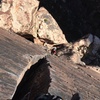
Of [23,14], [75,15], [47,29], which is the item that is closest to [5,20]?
[23,14]

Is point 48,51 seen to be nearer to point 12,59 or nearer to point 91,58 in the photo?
point 12,59

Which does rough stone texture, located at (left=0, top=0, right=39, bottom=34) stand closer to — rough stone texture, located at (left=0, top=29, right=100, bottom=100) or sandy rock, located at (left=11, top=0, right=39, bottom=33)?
sandy rock, located at (left=11, top=0, right=39, bottom=33)

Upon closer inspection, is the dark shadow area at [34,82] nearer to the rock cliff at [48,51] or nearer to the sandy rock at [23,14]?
the rock cliff at [48,51]

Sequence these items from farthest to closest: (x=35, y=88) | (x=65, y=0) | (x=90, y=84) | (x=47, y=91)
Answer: (x=65, y=0) → (x=90, y=84) → (x=35, y=88) → (x=47, y=91)

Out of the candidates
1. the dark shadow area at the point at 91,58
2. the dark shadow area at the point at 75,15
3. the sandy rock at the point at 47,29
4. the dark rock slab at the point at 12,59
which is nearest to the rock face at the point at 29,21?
the sandy rock at the point at 47,29

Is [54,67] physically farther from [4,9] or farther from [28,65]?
[4,9]

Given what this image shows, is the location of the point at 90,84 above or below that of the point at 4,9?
below

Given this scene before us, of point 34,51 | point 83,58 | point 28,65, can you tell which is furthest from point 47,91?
point 83,58

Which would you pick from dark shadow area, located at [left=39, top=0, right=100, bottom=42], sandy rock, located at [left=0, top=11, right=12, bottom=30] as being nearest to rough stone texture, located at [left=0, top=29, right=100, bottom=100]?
sandy rock, located at [left=0, top=11, right=12, bottom=30]

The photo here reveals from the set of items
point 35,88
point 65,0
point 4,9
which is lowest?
point 35,88
